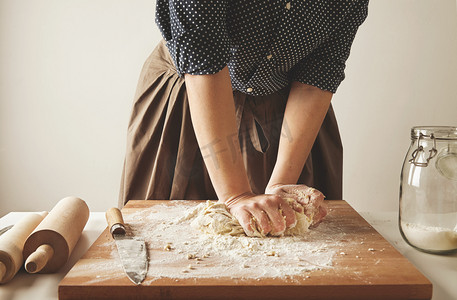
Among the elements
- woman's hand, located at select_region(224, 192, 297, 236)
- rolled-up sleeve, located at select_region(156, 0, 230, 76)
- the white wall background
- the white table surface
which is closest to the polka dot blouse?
rolled-up sleeve, located at select_region(156, 0, 230, 76)

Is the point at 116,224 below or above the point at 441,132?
below

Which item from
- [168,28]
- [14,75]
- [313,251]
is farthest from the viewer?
[14,75]

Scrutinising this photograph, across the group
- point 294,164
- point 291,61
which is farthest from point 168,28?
point 294,164

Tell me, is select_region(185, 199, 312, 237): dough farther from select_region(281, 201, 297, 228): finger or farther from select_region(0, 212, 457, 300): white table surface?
select_region(0, 212, 457, 300): white table surface

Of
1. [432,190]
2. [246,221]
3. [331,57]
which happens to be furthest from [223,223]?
[331,57]

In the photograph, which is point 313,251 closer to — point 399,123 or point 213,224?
point 213,224

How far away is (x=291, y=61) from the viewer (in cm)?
94

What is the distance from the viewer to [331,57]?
0.97 m

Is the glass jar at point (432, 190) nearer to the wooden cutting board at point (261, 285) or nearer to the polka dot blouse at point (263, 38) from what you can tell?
the wooden cutting board at point (261, 285)

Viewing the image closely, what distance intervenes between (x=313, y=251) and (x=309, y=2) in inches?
19.7

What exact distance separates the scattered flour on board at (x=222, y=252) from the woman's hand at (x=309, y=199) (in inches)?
1.0

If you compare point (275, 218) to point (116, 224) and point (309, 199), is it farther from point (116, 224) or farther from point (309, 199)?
point (116, 224)

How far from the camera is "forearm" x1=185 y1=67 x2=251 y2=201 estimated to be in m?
0.78

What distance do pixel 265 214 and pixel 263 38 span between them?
37cm
